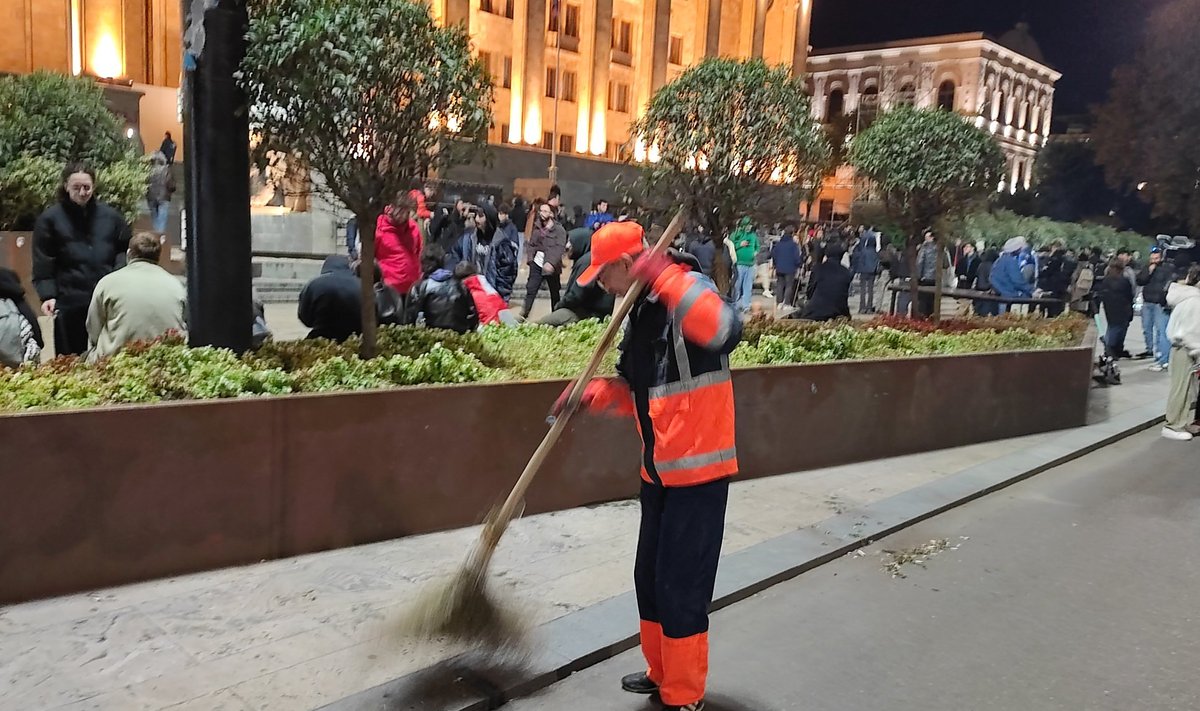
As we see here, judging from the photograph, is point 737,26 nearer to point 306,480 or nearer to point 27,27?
point 27,27

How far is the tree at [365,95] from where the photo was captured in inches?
201

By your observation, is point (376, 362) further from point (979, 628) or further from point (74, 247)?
point (979, 628)

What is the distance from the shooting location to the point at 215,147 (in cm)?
532

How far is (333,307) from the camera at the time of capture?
650 cm

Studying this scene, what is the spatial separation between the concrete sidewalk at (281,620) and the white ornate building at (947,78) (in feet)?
220

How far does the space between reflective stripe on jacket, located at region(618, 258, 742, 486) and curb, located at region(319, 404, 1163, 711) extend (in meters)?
1.09

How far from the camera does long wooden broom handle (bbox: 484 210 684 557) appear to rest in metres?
3.46

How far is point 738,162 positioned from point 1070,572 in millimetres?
4242

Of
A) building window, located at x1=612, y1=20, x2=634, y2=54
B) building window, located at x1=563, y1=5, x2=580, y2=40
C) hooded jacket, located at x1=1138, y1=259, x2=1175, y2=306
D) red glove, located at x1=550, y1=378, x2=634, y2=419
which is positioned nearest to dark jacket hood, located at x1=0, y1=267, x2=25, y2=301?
red glove, located at x1=550, y1=378, x2=634, y2=419

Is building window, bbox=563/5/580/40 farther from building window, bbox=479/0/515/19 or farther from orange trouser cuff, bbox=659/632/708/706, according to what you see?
orange trouser cuff, bbox=659/632/708/706

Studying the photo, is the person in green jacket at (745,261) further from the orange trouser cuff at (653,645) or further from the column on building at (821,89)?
the column on building at (821,89)

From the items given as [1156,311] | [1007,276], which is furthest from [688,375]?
[1156,311]

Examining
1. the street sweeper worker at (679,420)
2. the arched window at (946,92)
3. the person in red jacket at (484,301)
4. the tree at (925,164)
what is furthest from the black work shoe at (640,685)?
the arched window at (946,92)

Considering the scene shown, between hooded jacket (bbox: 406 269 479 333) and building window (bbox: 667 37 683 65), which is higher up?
building window (bbox: 667 37 683 65)
